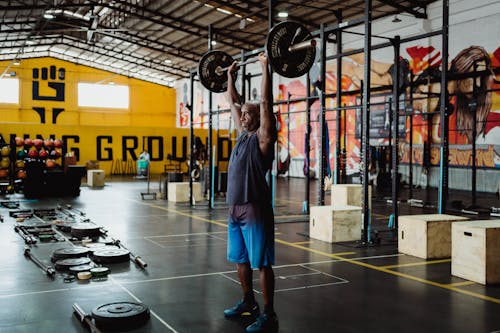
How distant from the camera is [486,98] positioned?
11.5 meters

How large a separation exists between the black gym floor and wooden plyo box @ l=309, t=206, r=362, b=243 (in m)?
0.16

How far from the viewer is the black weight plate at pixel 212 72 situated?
4.82 meters

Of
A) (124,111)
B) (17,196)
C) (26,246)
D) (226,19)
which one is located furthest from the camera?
(124,111)

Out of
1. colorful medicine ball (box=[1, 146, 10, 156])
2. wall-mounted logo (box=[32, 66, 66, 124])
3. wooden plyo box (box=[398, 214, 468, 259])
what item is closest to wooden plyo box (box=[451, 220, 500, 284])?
wooden plyo box (box=[398, 214, 468, 259])

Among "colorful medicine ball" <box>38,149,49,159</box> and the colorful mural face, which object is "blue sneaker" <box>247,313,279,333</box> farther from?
"colorful medicine ball" <box>38,149,49,159</box>

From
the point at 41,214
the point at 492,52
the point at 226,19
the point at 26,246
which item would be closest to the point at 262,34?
the point at 226,19

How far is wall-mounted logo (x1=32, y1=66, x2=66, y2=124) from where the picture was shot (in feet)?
77.2

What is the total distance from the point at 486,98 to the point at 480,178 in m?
1.87

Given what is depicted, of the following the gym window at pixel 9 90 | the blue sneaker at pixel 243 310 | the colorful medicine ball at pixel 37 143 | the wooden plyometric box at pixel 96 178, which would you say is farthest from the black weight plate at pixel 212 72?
the gym window at pixel 9 90

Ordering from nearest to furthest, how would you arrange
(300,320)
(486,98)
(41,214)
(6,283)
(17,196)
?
(300,320), (6,283), (41,214), (17,196), (486,98)

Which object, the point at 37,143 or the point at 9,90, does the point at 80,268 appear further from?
the point at 9,90

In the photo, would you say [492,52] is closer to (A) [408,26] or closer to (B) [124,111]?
(A) [408,26]

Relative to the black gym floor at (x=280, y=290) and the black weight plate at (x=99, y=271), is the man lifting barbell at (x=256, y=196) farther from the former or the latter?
the black weight plate at (x=99, y=271)

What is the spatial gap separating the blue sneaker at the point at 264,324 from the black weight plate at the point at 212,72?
2.65 m
